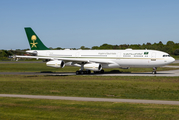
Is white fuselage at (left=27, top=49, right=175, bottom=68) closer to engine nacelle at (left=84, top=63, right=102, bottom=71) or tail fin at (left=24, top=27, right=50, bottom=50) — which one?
engine nacelle at (left=84, top=63, right=102, bottom=71)

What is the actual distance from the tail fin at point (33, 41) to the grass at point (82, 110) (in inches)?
1315

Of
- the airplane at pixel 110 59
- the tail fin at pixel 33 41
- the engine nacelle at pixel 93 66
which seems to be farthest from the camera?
the tail fin at pixel 33 41

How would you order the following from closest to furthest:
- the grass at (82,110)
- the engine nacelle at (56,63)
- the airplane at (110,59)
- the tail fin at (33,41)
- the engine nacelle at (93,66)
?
the grass at (82,110) < the engine nacelle at (93,66) < the airplane at (110,59) < the engine nacelle at (56,63) < the tail fin at (33,41)

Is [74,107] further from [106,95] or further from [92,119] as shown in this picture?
[106,95]

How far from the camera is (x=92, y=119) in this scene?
14188mm

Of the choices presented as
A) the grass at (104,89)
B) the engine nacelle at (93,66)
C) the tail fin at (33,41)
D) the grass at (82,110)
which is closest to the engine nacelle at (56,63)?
the engine nacelle at (93,66)

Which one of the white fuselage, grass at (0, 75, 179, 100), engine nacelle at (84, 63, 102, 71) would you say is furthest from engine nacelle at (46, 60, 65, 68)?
grass at (0, 75, 179, 100)

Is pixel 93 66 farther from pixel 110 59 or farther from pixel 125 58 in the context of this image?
pixel 125 58

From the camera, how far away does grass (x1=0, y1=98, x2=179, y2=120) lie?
1463 cm

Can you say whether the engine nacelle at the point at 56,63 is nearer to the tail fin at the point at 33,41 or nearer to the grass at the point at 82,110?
the tail fin at the point at 33,41

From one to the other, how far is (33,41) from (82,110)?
38.0 m

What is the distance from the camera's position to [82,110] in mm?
16234

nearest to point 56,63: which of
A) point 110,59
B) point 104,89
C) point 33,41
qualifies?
point 110,59

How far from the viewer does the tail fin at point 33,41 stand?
51719 mm
